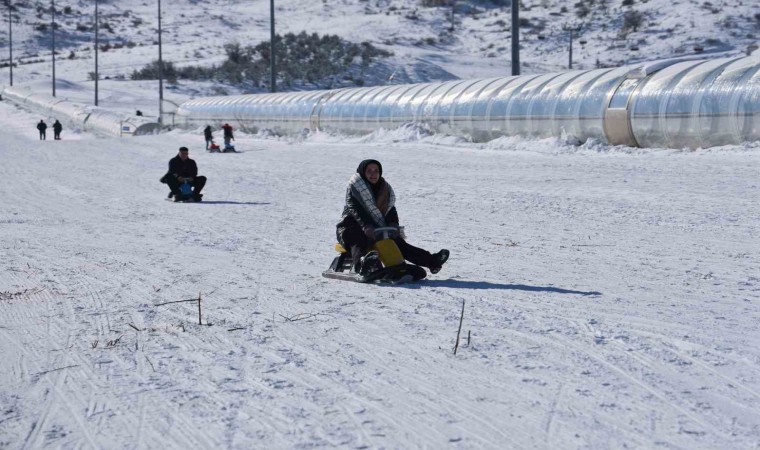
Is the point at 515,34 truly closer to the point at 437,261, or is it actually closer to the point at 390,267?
the point at 437,261

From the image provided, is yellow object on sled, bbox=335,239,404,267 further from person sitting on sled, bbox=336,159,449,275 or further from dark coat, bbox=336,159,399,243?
dark coat, bbox=336,159,399,243

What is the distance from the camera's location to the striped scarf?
7.64m

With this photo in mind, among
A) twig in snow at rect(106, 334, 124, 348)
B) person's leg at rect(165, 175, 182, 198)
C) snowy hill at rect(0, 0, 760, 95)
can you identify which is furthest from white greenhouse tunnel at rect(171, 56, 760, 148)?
snowy hill at rect(0, 0, 760, 95)

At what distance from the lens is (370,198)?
25.1 ft

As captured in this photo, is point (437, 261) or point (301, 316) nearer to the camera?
point (301, 316)

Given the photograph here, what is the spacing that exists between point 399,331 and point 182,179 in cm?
1108

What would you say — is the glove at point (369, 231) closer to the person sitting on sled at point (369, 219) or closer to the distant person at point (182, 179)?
the person sitting on sled at point (369, 219)

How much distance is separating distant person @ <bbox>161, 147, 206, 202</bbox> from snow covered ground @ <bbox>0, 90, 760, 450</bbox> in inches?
80.7

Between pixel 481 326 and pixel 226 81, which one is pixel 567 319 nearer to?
pixel 481 326

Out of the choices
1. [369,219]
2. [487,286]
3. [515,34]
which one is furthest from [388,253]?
[515,34]

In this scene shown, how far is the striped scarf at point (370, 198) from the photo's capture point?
7.64 metres

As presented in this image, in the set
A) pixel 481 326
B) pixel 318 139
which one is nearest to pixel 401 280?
pixel 481 326

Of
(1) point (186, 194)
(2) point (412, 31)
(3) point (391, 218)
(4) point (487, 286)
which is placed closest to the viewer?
(4) point (487, 286)

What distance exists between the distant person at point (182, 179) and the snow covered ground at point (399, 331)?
2.05m
